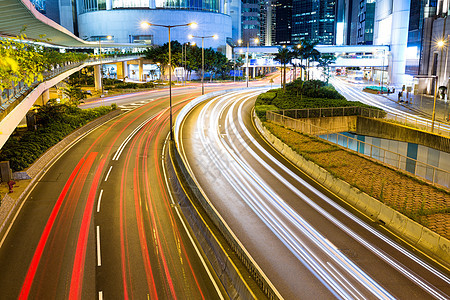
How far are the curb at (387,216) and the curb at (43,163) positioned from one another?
56.7ft

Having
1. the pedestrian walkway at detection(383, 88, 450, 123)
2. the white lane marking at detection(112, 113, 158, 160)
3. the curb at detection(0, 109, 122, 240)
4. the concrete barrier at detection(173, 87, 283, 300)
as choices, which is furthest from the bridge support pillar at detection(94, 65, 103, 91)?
the pedestrian walkway at detection(383, 88, 450, 123)

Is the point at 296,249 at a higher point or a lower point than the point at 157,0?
lower

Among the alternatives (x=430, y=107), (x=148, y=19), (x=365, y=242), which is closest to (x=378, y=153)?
(x=430, y=107)

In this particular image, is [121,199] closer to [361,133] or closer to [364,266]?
[364,266]

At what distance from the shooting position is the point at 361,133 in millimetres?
46031

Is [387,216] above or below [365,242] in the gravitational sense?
above

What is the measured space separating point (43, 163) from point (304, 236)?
1983 cm

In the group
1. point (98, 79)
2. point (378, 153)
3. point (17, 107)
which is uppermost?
point (98, 79)

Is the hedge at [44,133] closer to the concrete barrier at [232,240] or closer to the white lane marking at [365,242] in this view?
the concrete barrier at [232,240]

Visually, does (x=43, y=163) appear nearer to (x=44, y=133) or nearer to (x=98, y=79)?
(x=44, y=133)

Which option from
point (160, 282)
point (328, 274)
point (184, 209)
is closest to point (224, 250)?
point (160, 282)

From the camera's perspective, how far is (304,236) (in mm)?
17016

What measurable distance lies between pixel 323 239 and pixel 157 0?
391 ft

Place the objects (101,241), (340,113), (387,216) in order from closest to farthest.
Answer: (101,241) → (387,216) → (340,113)
